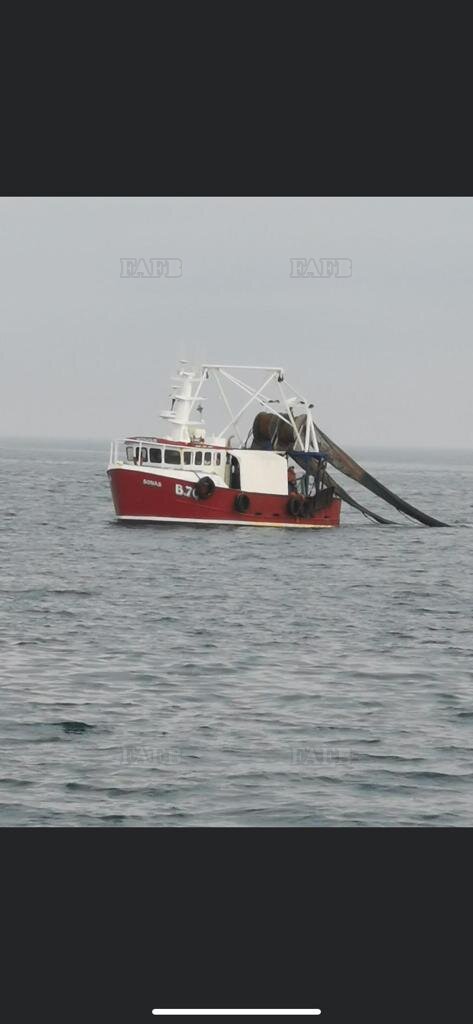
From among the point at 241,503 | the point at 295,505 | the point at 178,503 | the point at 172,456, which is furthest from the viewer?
the point at 295,505

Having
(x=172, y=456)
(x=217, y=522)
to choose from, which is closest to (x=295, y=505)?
(x=217, y=522)

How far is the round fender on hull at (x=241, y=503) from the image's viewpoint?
207ft

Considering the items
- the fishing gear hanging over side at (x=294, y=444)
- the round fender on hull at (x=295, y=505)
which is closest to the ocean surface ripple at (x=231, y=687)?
the round fender on hull at (x=295, y=505)

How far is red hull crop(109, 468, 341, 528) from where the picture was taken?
201 ft

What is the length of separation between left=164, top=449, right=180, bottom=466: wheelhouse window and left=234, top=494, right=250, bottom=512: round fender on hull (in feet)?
11.0

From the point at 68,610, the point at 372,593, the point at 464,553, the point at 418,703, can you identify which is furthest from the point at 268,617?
the point at 464,553

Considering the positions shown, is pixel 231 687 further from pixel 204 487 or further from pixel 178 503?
pixel 178 503

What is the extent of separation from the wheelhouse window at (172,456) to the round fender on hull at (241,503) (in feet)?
11.0

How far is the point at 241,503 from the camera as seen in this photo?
63312mm

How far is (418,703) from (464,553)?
38264 millimetres

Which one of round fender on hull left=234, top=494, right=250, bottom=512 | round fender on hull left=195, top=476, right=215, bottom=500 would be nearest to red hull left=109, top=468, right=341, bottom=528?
round fender on hull left=234, top=494, right=250, bottom=512

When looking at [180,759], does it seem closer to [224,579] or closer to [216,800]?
[216,800]

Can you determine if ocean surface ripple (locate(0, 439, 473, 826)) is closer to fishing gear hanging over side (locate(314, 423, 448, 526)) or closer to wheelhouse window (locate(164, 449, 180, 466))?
wheelhouse window (locate(164, 449, 180, 466))

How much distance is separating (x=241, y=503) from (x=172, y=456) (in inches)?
158
